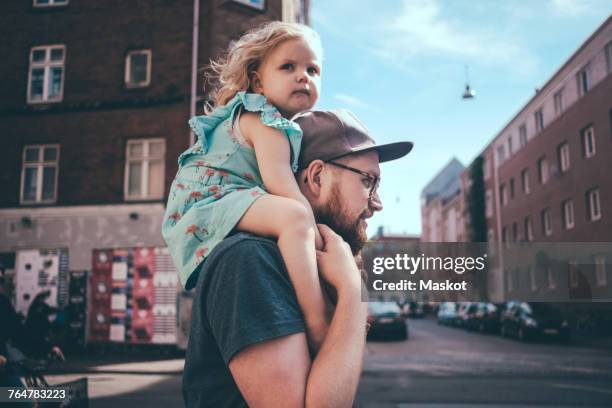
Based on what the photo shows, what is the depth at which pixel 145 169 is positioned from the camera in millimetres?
18188

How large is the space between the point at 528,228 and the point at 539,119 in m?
7.39

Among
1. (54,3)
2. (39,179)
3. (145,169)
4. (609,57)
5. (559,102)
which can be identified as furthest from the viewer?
(559,102)

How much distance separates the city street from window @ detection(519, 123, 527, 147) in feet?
74.6

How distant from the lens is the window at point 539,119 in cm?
3519

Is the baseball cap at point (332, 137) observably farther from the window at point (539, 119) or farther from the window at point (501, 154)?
the window at point (501, 154)

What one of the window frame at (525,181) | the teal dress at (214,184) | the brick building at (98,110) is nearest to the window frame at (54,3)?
the brick building at (98,110)

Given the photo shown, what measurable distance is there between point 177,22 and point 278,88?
18.5 meters

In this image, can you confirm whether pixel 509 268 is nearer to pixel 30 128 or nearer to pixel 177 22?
pixel 177 22

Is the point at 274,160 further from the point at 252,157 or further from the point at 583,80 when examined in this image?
the point at 583,80

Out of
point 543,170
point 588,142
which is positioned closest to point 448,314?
point 543,170

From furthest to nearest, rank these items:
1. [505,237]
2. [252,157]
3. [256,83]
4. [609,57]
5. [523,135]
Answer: [505,237], [523,135], [609,57], [256,83], [252,157]

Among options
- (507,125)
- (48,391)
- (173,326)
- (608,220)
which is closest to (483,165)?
(507,125)

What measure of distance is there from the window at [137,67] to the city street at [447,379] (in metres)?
9.18

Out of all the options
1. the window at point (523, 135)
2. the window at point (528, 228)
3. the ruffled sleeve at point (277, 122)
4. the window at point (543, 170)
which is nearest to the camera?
the ruffled sleeve at point (277, 122)
